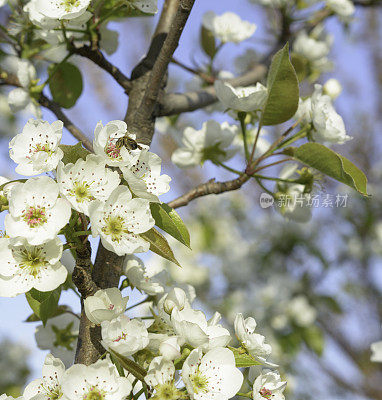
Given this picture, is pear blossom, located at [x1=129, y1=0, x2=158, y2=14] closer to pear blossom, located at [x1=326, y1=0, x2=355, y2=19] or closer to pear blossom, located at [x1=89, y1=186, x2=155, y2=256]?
pear blossom, located at [x1=89, y1=186, x2=155, y2=256]

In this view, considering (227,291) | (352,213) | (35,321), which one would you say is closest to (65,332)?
(35,321)

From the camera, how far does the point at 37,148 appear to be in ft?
2.69

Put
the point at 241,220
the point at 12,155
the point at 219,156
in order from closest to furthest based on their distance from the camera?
the point at 12,155 → the point at 219,156 → the point at 241,220

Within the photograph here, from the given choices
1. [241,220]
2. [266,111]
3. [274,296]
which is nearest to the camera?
[266,111]

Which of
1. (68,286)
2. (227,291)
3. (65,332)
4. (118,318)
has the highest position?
(118,318)

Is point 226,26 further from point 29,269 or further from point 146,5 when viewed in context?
point 29,269

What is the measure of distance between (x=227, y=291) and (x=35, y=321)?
346 centimetres

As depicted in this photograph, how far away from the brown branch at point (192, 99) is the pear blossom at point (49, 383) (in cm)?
62

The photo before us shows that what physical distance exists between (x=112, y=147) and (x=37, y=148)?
0.12 metres

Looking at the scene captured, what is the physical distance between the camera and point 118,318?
723mm

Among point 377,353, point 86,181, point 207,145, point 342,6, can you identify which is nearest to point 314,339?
point 377,353

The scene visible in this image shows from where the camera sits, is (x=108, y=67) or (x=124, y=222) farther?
(x=108, y=67)

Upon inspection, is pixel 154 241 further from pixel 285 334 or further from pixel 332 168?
pixel 285 334

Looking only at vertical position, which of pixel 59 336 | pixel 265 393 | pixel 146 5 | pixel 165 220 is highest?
pixel 146 5
